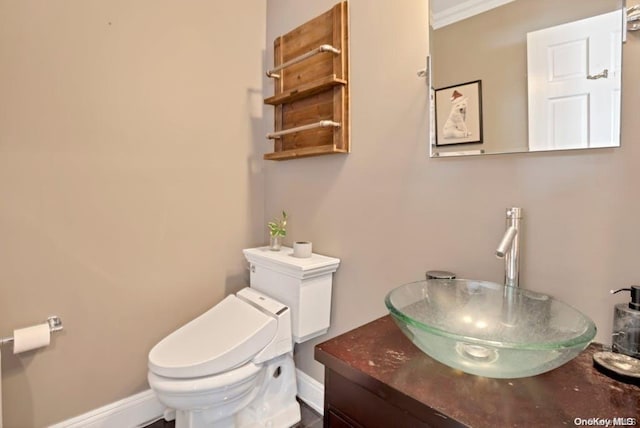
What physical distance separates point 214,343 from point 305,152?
91 centimetres

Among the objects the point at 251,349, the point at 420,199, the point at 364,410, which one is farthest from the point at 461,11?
the point at 251,349

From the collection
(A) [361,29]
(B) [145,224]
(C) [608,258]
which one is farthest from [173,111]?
(C) [608,258]

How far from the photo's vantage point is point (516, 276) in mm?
944

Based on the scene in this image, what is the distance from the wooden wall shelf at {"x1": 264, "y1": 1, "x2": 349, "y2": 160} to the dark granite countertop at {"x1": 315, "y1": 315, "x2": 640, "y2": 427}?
0.94m

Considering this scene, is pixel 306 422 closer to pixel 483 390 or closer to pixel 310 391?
pixel 310 391

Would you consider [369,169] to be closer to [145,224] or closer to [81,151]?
[145,224]

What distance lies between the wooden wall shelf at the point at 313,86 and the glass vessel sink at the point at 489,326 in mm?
763

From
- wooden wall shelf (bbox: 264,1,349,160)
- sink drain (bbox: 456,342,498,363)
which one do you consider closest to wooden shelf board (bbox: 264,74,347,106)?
wooden wall shelf (bbox: 264,1,349,160)

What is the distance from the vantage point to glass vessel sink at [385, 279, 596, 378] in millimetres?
640

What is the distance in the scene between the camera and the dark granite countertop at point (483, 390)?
0.58 meters

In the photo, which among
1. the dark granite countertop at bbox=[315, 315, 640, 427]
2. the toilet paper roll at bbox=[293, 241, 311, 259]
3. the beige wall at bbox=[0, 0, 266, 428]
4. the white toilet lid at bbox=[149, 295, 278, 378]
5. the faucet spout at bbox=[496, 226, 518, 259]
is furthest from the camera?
the toilet paper roll at bbox=[293, 241, 311, 259]

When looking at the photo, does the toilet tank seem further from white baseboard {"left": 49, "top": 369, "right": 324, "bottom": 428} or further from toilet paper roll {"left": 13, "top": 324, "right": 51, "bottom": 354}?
toilet paper roll {"left": 13, "top": 324, "right": 51, "bottom": 354}

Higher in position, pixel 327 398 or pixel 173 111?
pixel 173 111

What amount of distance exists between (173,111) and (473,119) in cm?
136
